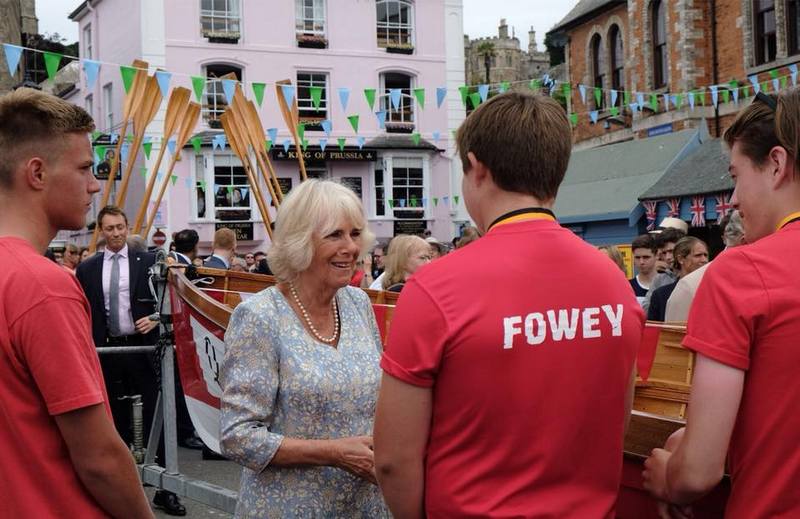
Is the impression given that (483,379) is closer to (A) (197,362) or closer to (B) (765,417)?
(B) (765,417)

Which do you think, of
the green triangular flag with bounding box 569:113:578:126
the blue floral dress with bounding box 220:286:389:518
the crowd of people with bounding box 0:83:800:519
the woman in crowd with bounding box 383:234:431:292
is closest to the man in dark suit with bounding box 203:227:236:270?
the woman in crowd with bounding box 383:234:431:292

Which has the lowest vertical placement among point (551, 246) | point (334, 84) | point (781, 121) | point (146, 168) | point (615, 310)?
point (615, 310)

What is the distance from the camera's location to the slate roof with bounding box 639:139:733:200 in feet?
71.7

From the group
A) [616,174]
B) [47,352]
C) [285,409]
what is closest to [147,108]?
[285,409]

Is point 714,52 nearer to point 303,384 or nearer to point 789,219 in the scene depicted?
point 303,384

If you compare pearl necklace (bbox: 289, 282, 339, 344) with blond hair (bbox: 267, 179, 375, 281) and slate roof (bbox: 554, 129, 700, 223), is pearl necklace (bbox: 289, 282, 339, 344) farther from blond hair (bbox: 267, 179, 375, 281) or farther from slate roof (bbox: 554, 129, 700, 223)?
slate roof (bbox: 554, 129, 700, 223)

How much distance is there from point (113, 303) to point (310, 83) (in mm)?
26899

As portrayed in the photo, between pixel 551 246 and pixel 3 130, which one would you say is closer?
pixel 551 246

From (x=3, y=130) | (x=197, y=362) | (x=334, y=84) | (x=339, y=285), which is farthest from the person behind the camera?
(x=334, y=84)

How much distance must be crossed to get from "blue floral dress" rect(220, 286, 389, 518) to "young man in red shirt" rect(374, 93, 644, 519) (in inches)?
32.0

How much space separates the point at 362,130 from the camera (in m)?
34.6

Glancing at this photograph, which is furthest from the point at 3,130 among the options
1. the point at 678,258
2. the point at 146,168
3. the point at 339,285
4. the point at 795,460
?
the point at 146,168

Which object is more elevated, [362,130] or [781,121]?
[362,130]

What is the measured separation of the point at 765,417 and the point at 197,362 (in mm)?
3993
